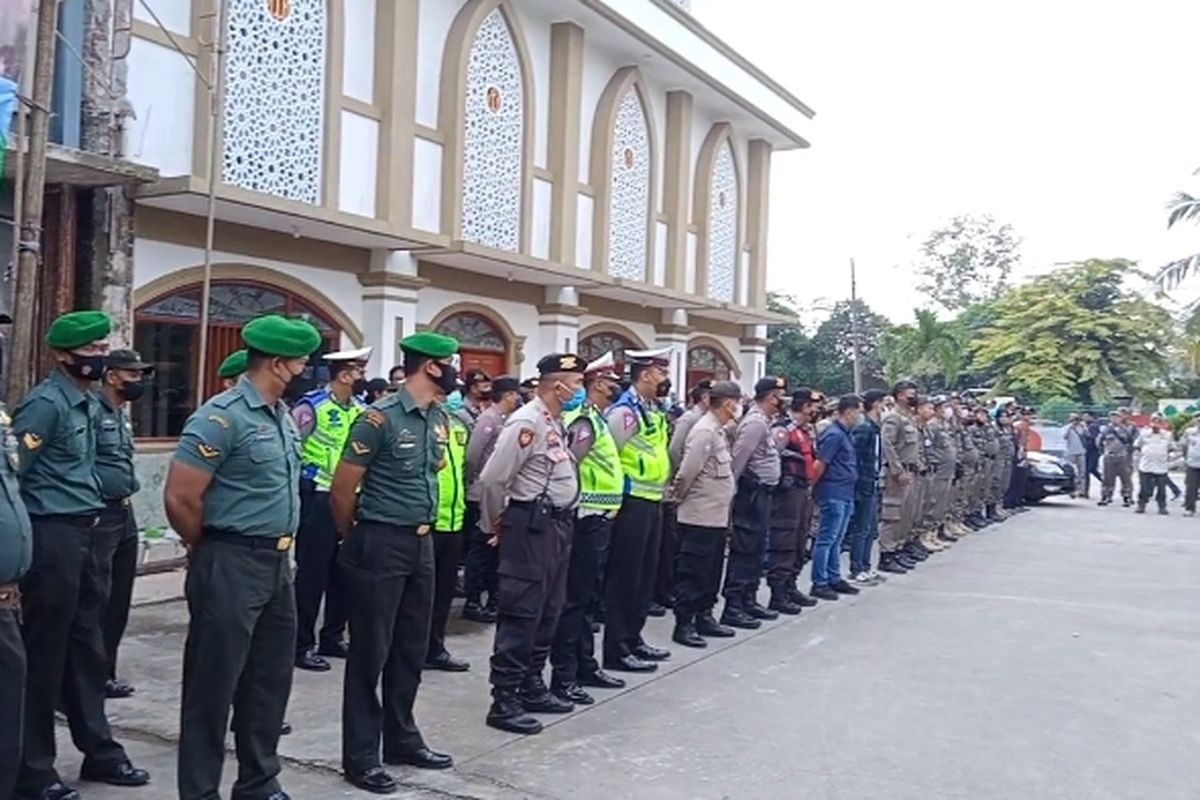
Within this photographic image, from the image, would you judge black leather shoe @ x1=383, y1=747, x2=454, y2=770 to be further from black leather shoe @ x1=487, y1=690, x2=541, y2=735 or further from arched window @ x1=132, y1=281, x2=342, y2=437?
arched window @ x1=132, y1=281, x2=342, y2=437

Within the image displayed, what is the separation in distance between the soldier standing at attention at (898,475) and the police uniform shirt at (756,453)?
3.20 meters

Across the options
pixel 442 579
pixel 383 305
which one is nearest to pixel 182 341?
pixel 383 305

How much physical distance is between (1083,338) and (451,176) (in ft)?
98.3

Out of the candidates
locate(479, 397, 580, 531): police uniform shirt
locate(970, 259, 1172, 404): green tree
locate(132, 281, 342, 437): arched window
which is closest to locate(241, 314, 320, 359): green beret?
locate(479, 397, 580, 531): police uniform shirt

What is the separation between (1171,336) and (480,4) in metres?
30.8

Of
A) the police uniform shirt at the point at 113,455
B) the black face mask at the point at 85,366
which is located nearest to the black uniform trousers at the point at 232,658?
the black face mask at the point at 85,366

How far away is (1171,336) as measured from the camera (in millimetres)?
37062

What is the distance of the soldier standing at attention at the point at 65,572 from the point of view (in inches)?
178

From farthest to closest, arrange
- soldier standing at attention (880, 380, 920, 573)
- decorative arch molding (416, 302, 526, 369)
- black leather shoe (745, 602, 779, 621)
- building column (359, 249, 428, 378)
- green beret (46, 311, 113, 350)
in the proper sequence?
decorative arch molding (416, 302, 526, 369)
building column (359, 249, 428, 378)
soldier standing at attention (880, 380, 920, 573)
black leather shoe (745, 602, 779, 621)
green beret (46, 311, 113, 350)

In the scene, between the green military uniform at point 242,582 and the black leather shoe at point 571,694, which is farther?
the black leather shoe at point 571,694

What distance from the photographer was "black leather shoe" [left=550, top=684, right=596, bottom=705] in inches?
250

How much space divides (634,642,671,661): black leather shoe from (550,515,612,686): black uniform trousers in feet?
2.25

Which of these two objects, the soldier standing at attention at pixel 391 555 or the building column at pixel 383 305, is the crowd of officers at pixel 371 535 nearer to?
the soldier standing at attention at pixel 391 555

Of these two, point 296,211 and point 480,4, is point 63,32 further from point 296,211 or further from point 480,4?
point 480,4
